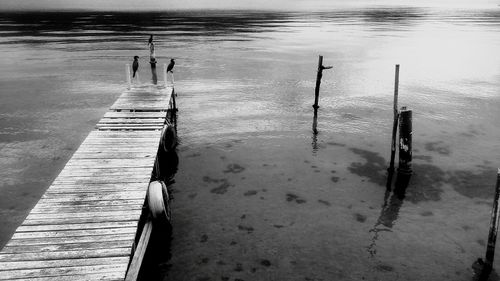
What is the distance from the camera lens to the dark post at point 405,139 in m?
13.9

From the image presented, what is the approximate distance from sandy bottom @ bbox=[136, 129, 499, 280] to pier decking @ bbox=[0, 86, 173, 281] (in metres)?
1.97

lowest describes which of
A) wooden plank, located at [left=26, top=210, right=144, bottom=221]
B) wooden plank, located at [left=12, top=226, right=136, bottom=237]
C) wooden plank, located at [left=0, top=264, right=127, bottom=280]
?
wooden plank, located at [left=0, top=264, right=127, bottom=280]

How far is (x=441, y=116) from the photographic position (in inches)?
867

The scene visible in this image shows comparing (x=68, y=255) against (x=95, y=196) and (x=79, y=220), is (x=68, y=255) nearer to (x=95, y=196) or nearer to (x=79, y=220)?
(x=79, y=220)

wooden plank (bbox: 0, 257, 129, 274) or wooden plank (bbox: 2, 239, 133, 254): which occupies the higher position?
wooden plank (bbox: 2, 239, 133, 254)

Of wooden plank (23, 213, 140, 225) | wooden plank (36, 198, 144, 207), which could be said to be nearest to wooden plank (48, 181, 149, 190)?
wooden plank (36, 198, 144, 207)

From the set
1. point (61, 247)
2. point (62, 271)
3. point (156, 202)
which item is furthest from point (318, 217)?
point (62, 271)

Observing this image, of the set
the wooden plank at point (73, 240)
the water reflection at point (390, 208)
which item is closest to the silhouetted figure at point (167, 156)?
the wooden plank at point (73, 240)

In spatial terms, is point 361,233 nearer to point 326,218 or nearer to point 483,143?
point 326,218

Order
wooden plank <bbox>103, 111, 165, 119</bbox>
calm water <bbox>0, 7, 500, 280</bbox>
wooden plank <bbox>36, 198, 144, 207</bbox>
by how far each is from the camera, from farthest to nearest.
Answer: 1. wooden plank <bbox>103, 111, 165, 119</bbox>
2. calm water <bbox>0, 7, 500, 280</bbox>
3. wooden plank <bbox>36, 198, 144, 207</bbox>

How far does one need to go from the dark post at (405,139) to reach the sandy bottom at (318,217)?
0.61 meters

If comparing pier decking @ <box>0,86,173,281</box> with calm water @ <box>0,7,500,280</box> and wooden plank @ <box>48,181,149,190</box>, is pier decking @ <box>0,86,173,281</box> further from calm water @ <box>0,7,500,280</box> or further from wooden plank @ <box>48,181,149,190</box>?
calm water @ <box>0,7,500,280</box>

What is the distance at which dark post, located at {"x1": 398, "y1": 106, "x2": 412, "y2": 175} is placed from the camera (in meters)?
13.9

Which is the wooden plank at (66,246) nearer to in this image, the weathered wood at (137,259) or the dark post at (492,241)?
the weathered wood at (137,259)
